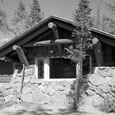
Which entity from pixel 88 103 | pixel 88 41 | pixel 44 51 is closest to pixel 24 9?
pixel 44 51

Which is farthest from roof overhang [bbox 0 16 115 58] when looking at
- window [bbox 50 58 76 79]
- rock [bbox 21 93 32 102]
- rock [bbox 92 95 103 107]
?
window [bbox 50 58 76 79]

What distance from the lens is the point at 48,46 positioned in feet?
29.0

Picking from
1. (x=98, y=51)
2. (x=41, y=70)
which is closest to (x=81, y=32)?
(x=98, y=51)

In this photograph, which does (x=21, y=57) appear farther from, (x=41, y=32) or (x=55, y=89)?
(x=55, y=89)

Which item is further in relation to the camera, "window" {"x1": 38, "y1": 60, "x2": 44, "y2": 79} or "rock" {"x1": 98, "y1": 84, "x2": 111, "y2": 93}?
"window" {"x1": 38, "y1": 60, "x2": 44, "y2": 79}

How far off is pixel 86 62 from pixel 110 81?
1.89 metres

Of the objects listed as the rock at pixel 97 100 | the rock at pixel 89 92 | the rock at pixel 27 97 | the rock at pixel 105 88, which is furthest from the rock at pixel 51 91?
the rock at pixel 105 88

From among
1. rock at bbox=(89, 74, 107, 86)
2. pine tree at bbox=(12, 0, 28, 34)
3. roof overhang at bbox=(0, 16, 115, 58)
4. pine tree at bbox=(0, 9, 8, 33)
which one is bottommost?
rock at bbox=(89, 74, 107, 86)

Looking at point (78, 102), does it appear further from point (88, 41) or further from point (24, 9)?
point (24, 9)

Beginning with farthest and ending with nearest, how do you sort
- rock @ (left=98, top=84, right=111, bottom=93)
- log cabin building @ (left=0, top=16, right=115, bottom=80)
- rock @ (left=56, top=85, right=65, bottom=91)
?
rock @ (left=56, top=85, right=65, bottom=91) < log cabin building @ (left=0, top=16, right=115, bottom=80) < rock @ (left=98, top=84, right=111, bottom=93)

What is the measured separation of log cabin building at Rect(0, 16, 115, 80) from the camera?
7656 millimetres

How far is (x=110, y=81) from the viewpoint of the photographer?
22.9ft

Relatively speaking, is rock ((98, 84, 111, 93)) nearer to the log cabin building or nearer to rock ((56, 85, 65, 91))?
the log cabin building

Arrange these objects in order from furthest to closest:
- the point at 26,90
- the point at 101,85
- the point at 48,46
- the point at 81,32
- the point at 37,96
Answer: the point at 48,46, the point at 26,90, the point at 37,96, the point at 81,32, the point at 101,85
